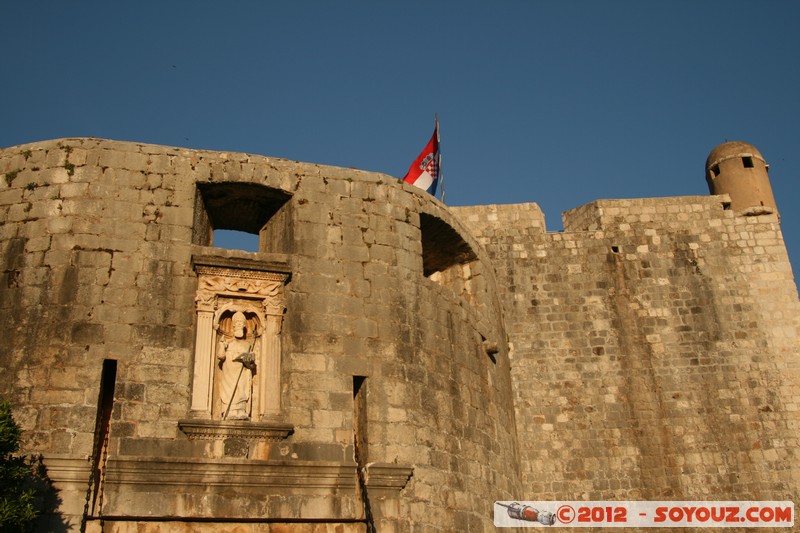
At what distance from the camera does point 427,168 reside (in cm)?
1372

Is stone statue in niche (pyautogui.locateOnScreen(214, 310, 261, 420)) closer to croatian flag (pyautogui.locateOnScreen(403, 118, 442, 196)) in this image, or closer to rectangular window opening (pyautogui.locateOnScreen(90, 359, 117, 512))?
rectangular window opening (pyautogui.locateOnScreen(90, 359, 117, 512))

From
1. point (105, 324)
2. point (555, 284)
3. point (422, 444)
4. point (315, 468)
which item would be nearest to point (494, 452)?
point (422, 444)

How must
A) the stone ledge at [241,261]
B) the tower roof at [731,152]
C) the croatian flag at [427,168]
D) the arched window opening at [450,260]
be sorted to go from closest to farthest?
the stone ledge at [241,261], the arched window opening at [450,260], the croatian flag at [427,168], the tower roof at [731,152]

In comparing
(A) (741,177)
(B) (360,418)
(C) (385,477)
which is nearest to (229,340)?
Result: (B) (360,418)

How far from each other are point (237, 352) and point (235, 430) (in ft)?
2.58

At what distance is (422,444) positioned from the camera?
8.80 m

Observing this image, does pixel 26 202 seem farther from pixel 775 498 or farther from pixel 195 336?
pixel 775 498

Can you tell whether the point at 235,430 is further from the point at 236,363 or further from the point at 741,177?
the point at 741,177

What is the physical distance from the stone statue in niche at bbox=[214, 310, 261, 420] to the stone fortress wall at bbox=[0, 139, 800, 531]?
0.13 ft

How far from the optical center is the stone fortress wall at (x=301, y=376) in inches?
312

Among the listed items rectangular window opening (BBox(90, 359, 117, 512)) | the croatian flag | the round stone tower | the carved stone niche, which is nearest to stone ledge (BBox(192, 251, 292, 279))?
the carved stone niche

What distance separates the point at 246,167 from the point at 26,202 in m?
2.16

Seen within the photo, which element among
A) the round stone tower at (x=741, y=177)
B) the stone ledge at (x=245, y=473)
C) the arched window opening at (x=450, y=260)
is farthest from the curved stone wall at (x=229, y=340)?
the round stone tower at (x=741, y=177)

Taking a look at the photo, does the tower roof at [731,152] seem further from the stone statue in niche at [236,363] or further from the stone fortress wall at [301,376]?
the stone statue in niche at [236,363]
